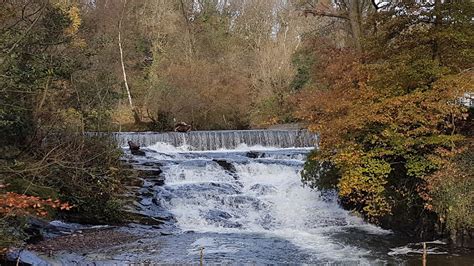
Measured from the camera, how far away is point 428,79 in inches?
389

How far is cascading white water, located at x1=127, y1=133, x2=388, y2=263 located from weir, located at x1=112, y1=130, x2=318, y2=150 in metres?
3.18

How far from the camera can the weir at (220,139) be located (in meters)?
21.7

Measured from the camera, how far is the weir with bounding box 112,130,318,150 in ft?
71.2

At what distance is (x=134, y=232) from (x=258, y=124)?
17.8 m

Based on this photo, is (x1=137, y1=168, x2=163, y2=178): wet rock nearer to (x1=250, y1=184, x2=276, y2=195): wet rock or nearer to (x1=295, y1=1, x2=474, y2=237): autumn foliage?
(x1=250, y1=184, x2=276, y2=195): wet rock

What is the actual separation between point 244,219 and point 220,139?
31.1ft

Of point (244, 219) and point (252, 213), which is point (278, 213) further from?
point (244, 219)

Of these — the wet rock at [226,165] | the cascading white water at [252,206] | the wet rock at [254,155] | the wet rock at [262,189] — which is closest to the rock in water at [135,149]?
the cascading white water at [252,206]

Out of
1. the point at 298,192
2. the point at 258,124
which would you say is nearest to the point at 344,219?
the point at 298,192

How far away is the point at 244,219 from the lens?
1310 centimetres

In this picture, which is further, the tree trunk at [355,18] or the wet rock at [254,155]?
the wet rock at [254,155]

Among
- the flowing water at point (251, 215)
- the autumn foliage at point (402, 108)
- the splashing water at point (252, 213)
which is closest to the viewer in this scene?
the autumn foliage at point (402, 108)

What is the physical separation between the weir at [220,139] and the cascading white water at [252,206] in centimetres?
318

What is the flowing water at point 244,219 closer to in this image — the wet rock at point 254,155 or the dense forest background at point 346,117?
the wet rock at point 254,155
